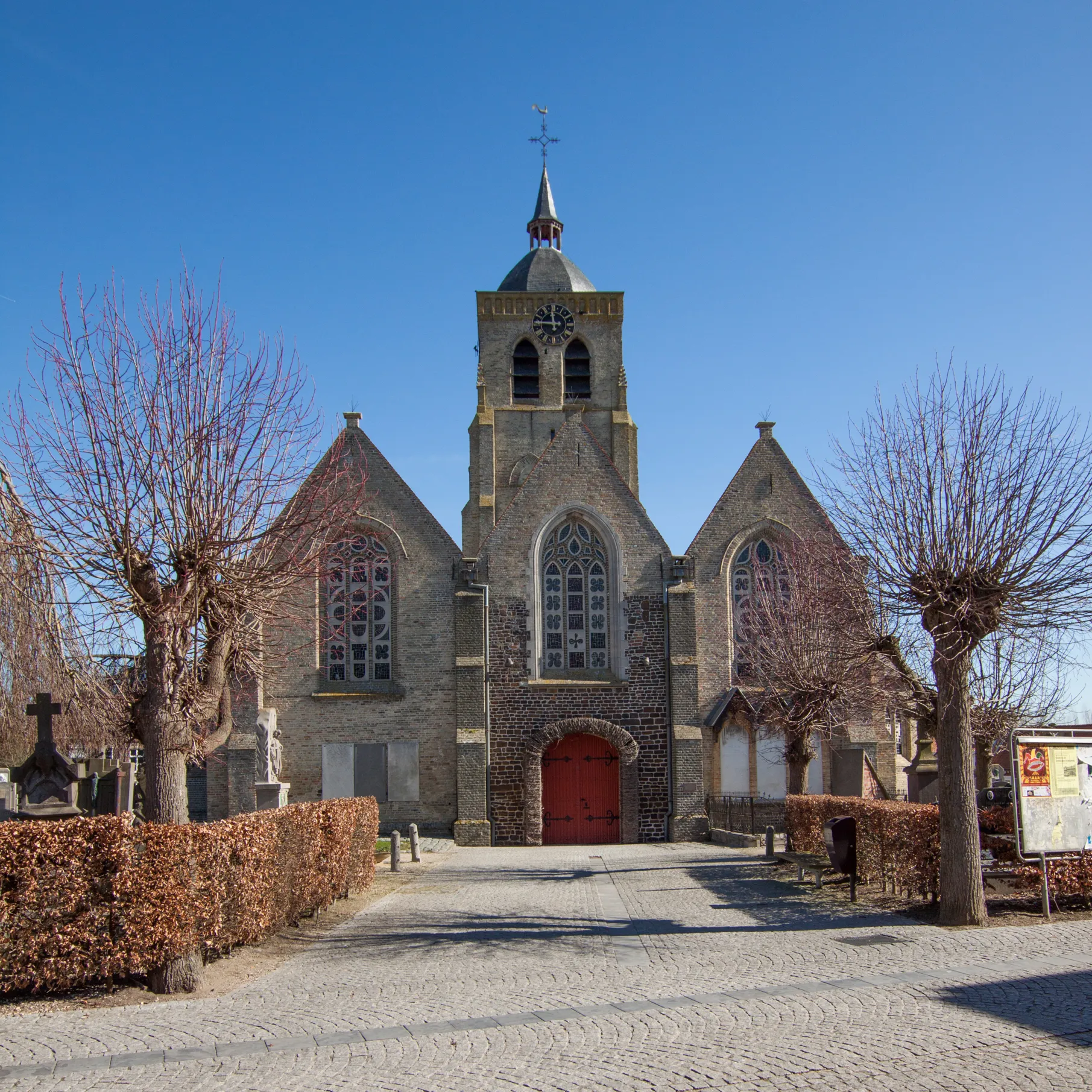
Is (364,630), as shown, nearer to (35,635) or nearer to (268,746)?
(268,746)

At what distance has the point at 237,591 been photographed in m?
10.4

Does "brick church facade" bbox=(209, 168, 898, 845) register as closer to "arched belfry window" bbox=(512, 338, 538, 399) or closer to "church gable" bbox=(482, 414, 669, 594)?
"church gable" bbox=(482, 414, 669, 594)

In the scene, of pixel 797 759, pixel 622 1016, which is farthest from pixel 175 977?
pixel 797 759

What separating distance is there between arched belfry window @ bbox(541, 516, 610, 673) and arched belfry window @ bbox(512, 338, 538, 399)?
8.78 metres

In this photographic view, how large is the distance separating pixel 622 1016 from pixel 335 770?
17650mm

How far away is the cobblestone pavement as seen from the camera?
256 inches

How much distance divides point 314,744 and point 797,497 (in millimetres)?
13352

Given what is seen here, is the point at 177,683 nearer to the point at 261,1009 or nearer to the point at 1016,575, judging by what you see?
the point at 261,1009

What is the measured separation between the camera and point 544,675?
2503 cm

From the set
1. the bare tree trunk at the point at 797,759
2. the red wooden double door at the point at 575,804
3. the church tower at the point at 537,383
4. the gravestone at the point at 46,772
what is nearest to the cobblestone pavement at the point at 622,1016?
the gravestone at the point at 46,772

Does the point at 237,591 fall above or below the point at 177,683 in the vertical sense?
above

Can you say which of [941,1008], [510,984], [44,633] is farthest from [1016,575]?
[44,633]

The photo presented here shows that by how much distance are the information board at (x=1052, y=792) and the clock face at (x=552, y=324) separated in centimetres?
2383

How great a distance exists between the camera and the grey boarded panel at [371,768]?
24516 millimetres
